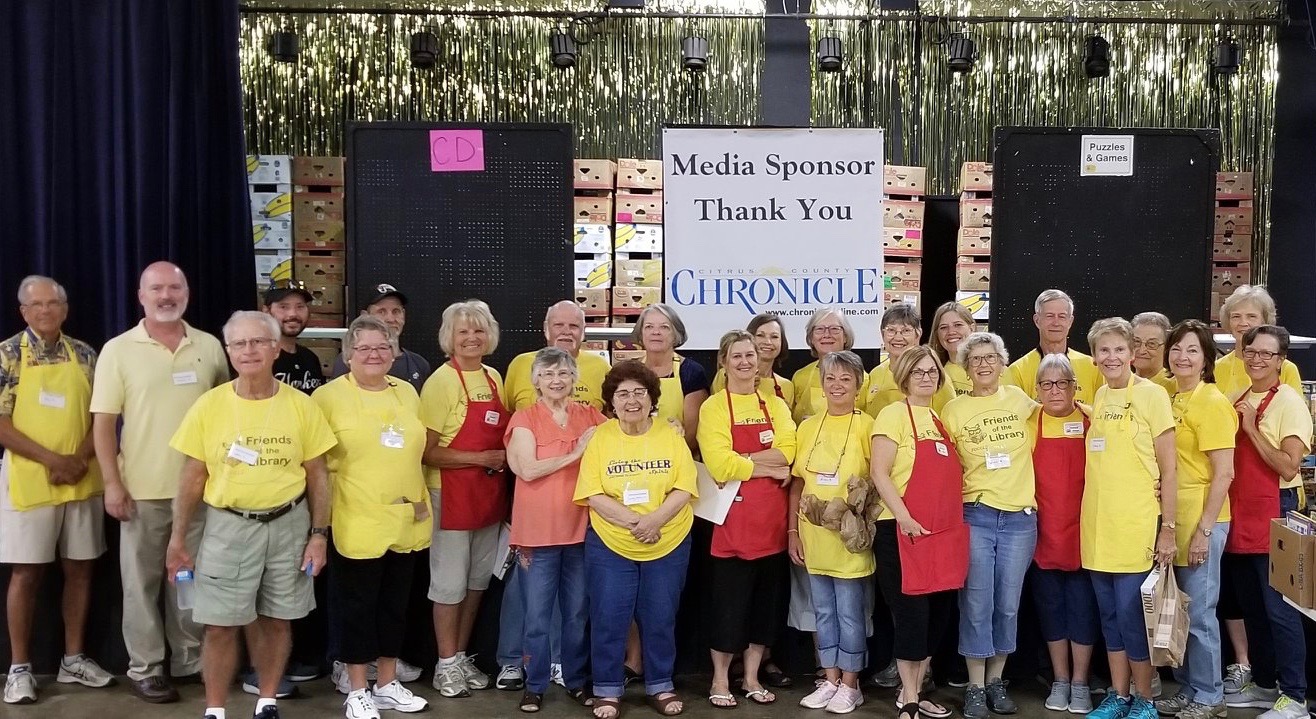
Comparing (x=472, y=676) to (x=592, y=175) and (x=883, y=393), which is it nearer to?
(x=883, y=393)

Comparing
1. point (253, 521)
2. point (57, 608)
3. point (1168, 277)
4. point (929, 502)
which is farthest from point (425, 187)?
point (1168, 277)

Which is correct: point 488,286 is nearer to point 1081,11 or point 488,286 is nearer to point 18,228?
point 18,228

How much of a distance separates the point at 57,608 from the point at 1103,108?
7.33 m

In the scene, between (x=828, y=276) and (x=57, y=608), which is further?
(x=828, y=276)

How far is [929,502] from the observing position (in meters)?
3.69

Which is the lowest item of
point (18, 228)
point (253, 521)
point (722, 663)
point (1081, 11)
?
point (722, 663)

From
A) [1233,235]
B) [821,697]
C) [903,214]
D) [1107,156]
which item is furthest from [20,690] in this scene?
[1233,235]

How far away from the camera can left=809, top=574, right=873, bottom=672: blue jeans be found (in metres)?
3.88

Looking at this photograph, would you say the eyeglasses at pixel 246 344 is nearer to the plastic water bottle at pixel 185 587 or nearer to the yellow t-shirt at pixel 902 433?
the plastic water bottle at pixel 185 587

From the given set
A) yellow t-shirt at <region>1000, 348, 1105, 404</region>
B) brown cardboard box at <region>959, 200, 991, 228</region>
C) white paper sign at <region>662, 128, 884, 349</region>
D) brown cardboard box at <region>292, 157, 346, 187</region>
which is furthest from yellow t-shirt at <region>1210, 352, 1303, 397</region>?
brown cardboard box at <region>292, 157, 346, 187</region>

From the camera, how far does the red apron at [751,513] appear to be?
391 centimetres

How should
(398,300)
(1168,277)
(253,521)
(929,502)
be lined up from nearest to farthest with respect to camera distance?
(253,521), (929,502), (398,300), (1168,277)

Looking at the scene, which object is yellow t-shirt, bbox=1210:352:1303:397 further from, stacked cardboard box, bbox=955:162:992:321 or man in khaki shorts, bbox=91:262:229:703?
man in khaki shorts, bbox=91:262:229:703

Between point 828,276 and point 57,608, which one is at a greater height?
point 828,276
